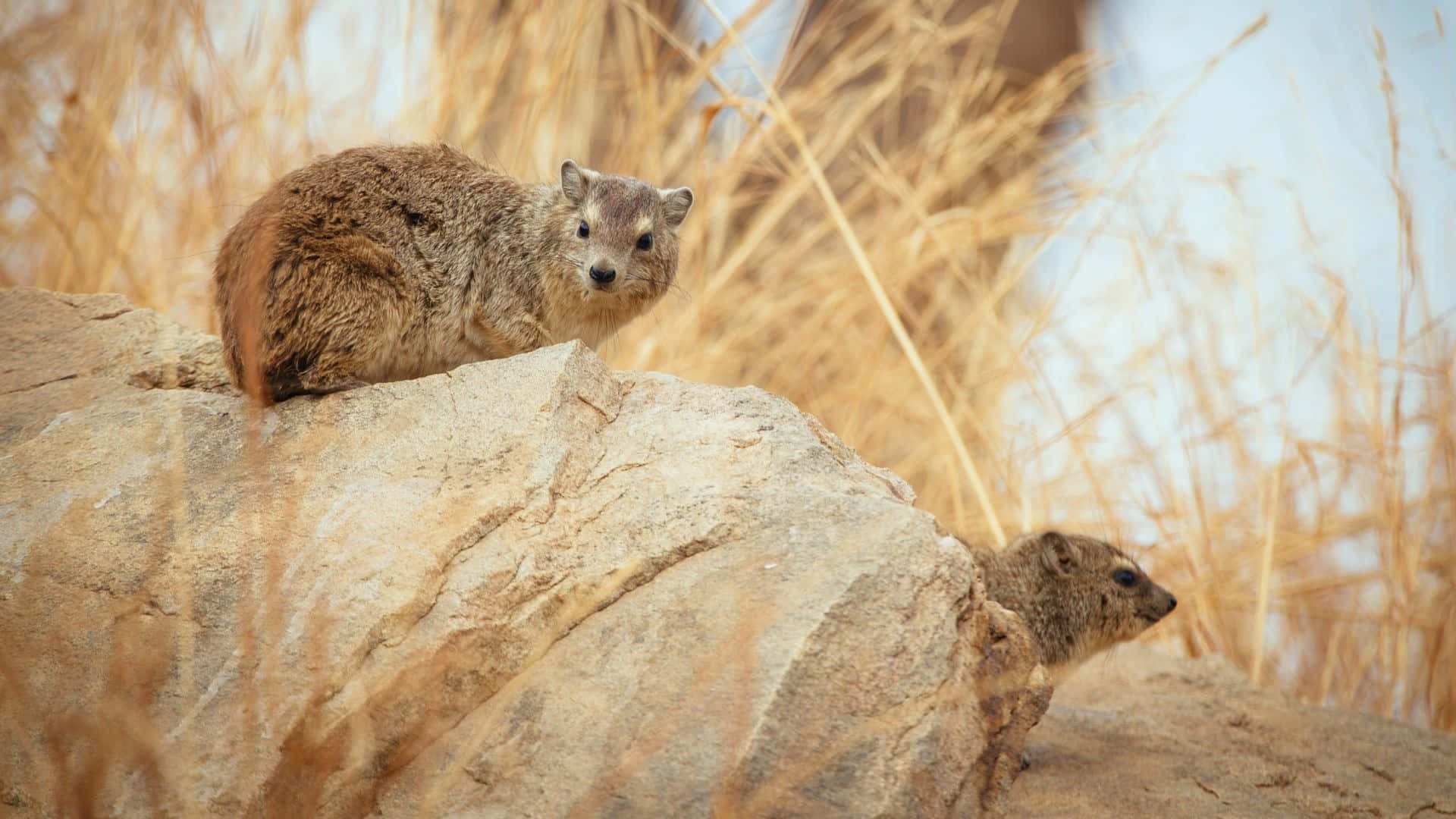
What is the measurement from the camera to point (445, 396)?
3.77 m

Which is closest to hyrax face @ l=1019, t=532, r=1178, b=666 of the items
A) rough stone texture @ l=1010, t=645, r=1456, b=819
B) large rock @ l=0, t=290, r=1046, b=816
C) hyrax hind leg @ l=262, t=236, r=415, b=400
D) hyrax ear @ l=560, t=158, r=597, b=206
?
rough stone texture @ l=1010, t=645, r=1456, b=819

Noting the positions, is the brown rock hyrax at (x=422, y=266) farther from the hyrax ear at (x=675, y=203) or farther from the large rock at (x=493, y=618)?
the large rock at (x=493, y=618)

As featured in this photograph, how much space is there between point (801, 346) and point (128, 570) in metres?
4.21

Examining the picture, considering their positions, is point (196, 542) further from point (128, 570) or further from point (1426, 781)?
point (1426, 781)

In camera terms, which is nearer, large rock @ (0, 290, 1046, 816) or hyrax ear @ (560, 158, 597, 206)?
large rock @ (0, 290, 1046, 816)

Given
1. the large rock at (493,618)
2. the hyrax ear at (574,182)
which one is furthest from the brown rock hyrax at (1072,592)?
the hyrax ear at (574,182)

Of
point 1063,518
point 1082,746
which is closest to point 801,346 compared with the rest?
point 1063,518

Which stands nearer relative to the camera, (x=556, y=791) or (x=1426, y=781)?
(x=556, y=791)

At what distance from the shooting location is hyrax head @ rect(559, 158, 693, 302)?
471cm

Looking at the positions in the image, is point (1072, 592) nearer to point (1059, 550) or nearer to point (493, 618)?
point (1059, 550)

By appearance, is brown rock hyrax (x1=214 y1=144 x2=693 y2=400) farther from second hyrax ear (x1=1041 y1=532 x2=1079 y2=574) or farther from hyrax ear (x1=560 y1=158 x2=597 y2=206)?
second hyrax ear (x1=1041 y1=532 x2=1079 y2=574)

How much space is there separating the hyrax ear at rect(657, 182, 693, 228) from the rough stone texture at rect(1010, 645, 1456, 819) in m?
2.54

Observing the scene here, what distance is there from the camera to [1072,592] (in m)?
5.17

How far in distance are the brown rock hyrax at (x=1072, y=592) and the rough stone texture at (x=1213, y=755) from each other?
0.30 m
